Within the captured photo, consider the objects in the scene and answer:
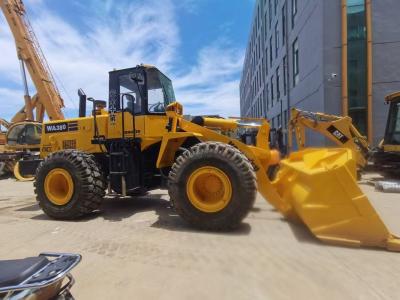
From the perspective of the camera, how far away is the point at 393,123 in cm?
1141

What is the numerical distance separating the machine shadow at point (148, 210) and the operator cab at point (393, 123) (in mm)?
7738

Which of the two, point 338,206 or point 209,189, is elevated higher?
point 209,189

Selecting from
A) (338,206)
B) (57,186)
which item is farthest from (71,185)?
(338,206)

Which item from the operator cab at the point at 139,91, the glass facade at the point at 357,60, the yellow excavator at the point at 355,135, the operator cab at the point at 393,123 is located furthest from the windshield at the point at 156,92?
the glass facade at the point at 357,60

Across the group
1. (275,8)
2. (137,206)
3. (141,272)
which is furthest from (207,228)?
(275,8)

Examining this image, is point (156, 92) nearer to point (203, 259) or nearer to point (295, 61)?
point (203, 259)

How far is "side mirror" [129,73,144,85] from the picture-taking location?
640cm

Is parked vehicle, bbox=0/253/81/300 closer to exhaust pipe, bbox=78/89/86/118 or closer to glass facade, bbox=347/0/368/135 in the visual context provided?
exhaust pipe, bbox=78/89/86/118

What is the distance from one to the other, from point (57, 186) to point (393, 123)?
34.1 ft

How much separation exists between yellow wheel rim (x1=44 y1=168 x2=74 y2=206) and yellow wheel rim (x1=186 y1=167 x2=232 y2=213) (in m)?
2.40

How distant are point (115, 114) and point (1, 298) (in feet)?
17.0

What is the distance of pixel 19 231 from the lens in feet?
17.7

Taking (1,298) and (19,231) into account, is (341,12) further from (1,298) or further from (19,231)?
(1,298)

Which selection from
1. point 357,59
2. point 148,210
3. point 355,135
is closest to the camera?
point 148,210
